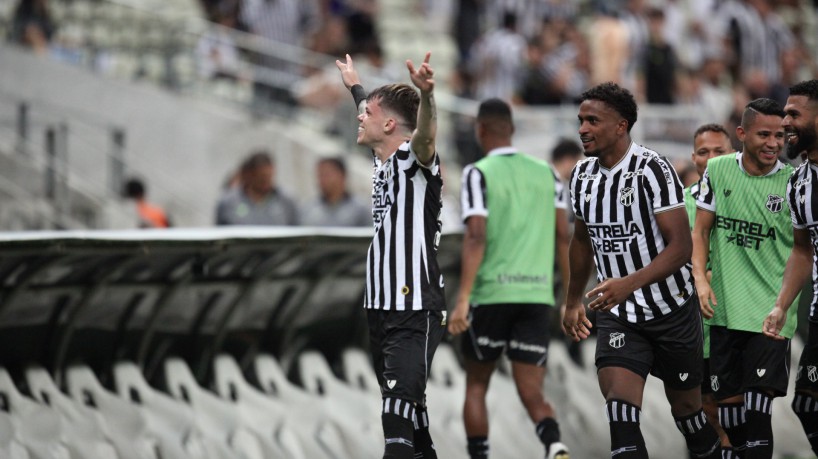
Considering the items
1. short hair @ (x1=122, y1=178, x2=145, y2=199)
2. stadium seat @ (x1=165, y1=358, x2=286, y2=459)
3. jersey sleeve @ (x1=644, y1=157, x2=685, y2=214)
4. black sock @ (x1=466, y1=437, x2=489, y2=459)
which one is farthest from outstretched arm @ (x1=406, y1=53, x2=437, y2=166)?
short hair @ (x1=122, y1=178, x2=145, y2=199)

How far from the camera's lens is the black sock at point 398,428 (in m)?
7.43

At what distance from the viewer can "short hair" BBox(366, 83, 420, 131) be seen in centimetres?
787

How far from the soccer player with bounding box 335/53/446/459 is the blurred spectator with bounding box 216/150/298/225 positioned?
5.52 meters

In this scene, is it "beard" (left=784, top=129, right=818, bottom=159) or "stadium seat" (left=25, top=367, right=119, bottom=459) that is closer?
"beard" (left=784, top=129, right=818, bottom=159)

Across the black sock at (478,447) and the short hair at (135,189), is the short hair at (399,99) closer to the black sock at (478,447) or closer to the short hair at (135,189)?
the black sock at (478,447)

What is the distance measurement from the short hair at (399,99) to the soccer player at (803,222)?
2065 mm

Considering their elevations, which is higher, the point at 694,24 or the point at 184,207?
the point at 694,24

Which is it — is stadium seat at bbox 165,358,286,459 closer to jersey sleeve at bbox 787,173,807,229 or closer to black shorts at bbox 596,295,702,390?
black shorts at bbox 596,295,702,390

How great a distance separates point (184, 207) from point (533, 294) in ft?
25.1

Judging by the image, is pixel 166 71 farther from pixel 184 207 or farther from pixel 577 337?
pixel 577 337

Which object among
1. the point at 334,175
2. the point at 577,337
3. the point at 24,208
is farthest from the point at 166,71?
the point at 577,337

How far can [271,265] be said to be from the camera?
33.6ft

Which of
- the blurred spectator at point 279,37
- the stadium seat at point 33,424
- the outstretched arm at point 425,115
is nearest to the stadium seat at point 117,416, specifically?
the stadium seat at point 33,424

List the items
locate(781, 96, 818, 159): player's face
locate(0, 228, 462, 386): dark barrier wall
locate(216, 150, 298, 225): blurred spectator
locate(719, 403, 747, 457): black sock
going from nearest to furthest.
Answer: locate(781, 96, 818, 159): player's face
locate(719, 403, 747, 457): black sock
locate(0, 228, 462, 386): dark barrier wall
locate(216, 150, 298, 225): blurred spectator
